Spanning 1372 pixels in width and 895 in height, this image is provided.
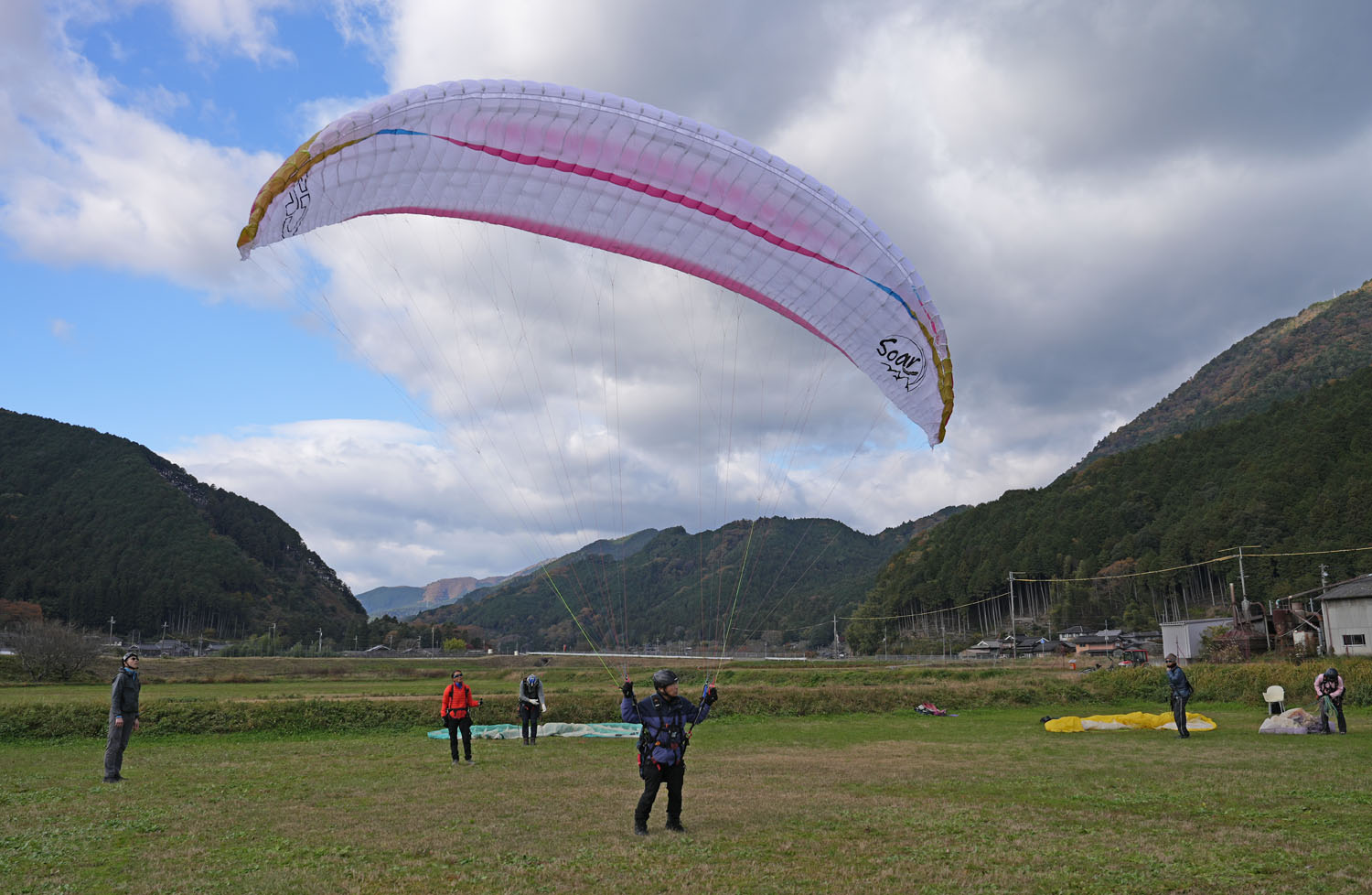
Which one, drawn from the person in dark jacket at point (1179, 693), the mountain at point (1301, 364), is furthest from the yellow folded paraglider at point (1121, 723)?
the mountain at point (1301, 364)

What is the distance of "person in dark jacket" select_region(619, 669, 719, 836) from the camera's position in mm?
7383

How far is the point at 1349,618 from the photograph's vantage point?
37219 mm

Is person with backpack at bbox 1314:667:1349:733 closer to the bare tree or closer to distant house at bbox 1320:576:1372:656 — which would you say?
distant house at bbox 1320:576:1372:656

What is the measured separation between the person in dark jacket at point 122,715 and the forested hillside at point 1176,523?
75.6 m

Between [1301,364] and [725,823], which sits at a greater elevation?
[1301,364]

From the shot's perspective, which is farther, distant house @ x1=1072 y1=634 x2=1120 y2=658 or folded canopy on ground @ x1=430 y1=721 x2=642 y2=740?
distant house @ x1=1072 y1=634 x2=1120 y2=658

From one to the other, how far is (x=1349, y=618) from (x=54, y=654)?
186 feet

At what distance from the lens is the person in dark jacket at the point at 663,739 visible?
7.38 meters

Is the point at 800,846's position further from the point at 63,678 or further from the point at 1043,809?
the point at 63,678

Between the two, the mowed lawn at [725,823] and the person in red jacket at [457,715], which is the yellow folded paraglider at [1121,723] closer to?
the mowed lawn at [725,823]

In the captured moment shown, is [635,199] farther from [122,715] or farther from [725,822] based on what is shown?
[122,715]

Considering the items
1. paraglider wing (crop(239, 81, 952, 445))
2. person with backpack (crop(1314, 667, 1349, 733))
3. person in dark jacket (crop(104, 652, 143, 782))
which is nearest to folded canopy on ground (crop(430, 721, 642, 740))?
person in dark jacket (crop(104, 652, 143, 782))

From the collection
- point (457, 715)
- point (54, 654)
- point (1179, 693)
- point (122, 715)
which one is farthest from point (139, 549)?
point (1179, 693)

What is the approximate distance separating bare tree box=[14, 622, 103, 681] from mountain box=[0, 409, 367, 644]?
10180 cm
